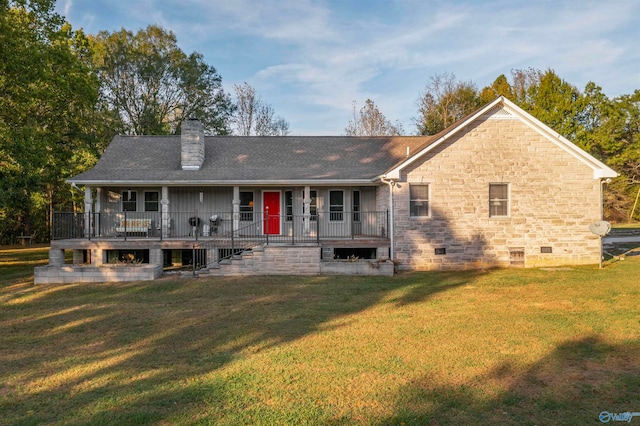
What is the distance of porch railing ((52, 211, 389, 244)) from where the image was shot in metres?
15.7

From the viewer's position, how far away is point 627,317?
748 cm

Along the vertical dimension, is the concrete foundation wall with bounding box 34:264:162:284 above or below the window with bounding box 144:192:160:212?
below

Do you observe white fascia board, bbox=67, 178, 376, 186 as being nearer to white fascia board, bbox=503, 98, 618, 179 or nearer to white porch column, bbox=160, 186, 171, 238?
white porch column, bbox=160, 186, 171, 238

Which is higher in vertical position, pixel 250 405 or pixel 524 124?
pixel 524 124

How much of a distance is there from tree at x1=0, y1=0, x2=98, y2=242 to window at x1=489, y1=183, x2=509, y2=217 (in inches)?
610

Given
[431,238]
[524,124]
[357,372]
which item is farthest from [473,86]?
[357,372]

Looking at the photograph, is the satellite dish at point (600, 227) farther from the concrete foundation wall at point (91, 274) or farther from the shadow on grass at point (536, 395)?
the concrete foundation wall at point (91, 274)

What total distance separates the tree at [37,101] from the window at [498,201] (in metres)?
15.5

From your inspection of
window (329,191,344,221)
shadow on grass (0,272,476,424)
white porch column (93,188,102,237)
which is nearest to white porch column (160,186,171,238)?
white porch column (93,188,102,237)

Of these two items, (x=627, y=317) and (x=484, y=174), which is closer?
(x=627, y=317)

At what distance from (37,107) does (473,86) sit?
3286cm

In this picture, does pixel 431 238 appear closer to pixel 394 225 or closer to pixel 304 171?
pixel 394 225

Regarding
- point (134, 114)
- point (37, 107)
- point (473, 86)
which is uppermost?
point (473, 86)

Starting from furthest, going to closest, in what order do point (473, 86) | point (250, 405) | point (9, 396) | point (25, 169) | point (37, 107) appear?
point (473, 86) → point (37, 107) → point (25, 169) → point (9, 396) → point (250, 405)
